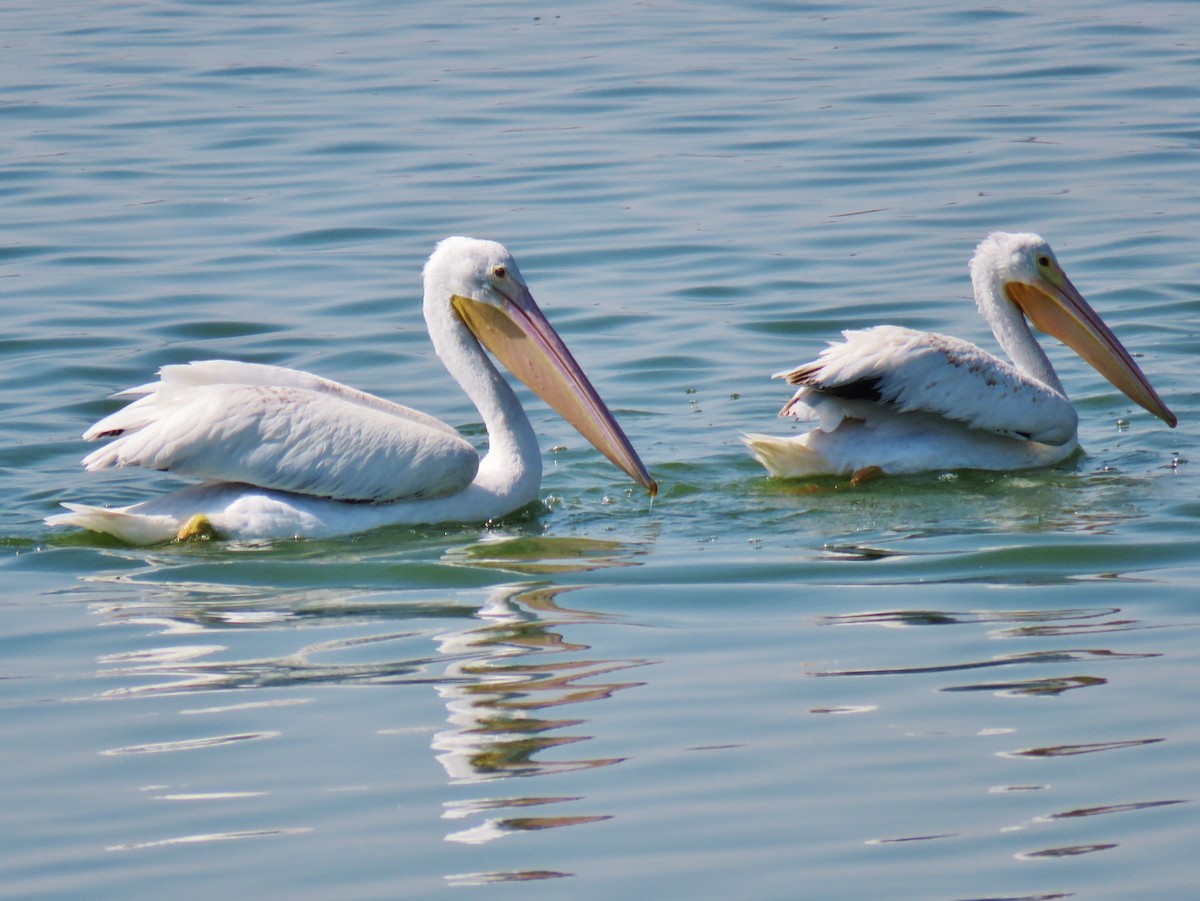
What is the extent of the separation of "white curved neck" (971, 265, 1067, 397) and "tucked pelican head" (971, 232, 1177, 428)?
12 millimetres

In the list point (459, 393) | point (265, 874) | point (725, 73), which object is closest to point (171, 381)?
point (459, 393)

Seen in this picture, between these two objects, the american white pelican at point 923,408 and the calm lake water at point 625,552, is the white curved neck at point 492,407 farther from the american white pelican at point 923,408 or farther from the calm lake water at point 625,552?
the american white pelican at point 923,408

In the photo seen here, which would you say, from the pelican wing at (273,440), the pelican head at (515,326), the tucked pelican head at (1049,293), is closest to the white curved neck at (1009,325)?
the tucked pelican head at (1049,293)

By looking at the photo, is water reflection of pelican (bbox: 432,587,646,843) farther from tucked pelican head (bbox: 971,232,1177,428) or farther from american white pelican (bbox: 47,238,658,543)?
tucked pelican head (bbox: 971,232,1177,428)

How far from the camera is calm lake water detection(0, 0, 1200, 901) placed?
11.3ft

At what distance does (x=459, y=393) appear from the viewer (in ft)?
26.0

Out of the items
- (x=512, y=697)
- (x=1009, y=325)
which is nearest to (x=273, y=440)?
(x=512, y=697)

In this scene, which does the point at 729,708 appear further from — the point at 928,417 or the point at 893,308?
the point at 893,308

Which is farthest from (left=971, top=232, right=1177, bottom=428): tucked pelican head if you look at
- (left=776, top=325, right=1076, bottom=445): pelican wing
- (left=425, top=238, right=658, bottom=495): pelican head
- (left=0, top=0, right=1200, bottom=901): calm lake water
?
(left=425, top=238, right=658, bottom=495): pelican head

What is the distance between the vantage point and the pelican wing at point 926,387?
6.29 meters

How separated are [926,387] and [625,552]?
4.56ft

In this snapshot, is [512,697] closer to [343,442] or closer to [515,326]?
[343,442]

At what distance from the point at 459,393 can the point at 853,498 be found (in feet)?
6.92

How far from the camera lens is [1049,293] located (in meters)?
7.16
